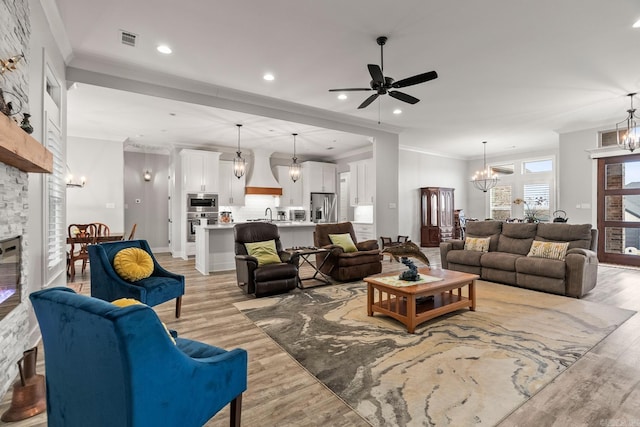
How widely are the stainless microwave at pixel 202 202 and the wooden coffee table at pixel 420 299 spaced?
5.82m

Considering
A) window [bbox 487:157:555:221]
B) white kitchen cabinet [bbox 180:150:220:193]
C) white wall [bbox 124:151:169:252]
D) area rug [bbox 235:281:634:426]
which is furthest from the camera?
window [bbox 487:157:555:221]

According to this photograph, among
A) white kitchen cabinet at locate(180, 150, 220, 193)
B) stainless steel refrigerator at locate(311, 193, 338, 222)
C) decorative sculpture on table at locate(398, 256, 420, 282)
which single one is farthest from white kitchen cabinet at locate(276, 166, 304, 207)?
decorative sculpture on table at locate(398, 256, 420, 282)

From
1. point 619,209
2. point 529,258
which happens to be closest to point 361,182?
point 529,258

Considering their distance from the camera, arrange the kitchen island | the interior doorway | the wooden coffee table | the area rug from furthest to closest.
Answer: the interior doorway
the kitchen island
the wooden coffee table
the area rug

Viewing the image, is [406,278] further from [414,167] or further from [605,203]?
[414,167]

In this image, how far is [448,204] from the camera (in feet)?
33.3

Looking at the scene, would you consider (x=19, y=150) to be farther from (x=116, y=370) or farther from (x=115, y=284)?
(x=116, y=370)

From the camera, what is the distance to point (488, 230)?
5.66 m

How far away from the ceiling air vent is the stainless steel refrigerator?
635 cm

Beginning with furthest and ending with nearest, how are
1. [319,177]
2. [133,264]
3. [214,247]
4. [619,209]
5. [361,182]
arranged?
[319,177]
[361,182]
[619,209]
[214,247]
[133,264]

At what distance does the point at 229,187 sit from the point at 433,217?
6.17 metres

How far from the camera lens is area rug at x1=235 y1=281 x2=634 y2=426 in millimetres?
2000

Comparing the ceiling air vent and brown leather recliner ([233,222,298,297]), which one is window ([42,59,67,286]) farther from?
brown leather recliner ([233,222,298,297])

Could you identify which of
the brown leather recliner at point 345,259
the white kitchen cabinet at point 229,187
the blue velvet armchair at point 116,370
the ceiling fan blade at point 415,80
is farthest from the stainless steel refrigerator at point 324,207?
the blue velvet armchair at point 116,370
